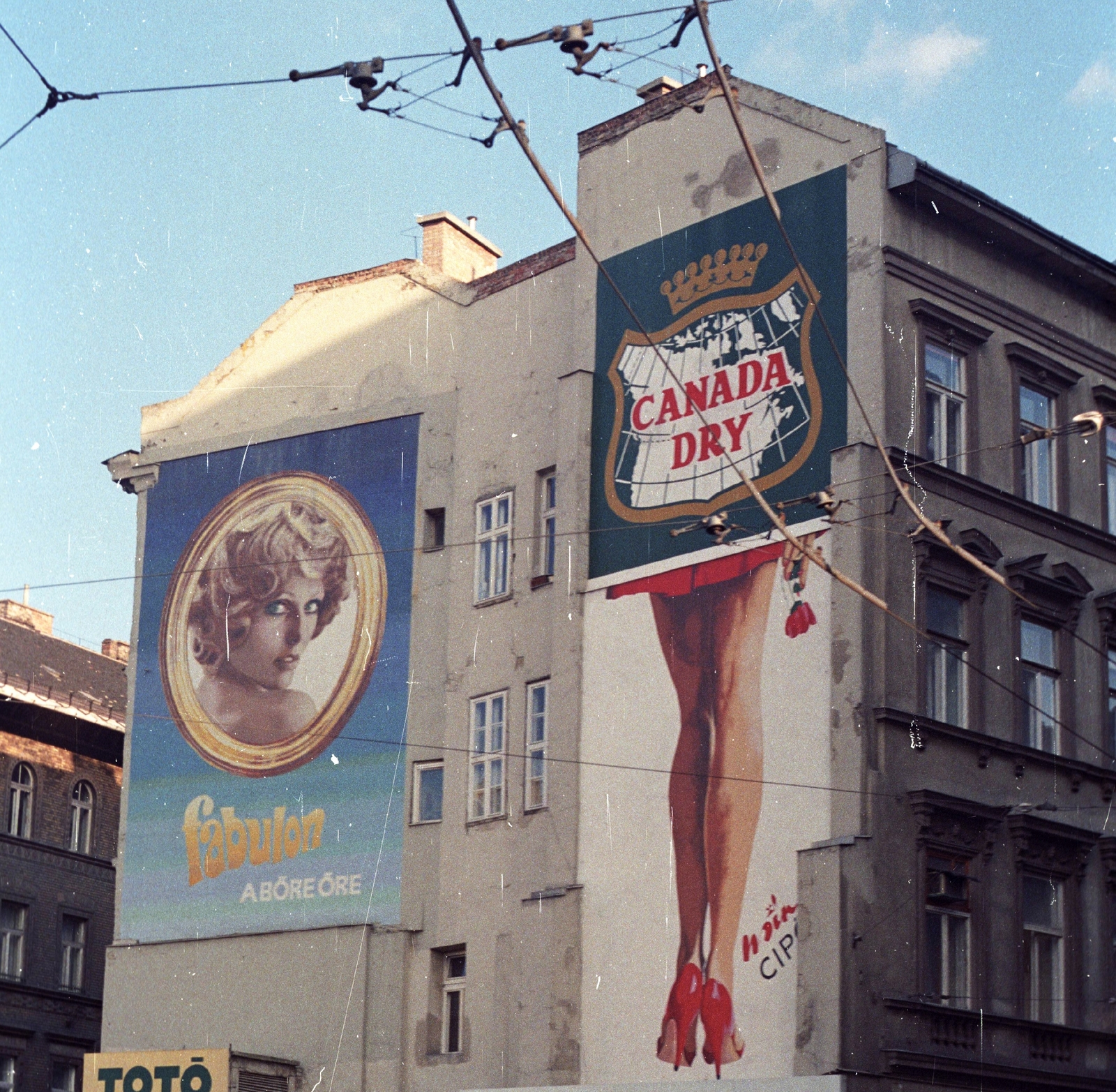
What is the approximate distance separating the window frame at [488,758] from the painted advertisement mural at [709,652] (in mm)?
1927

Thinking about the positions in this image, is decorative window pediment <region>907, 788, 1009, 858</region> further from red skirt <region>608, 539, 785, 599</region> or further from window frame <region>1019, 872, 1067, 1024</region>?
red skirt <region>608, 539, 785, 599</region>

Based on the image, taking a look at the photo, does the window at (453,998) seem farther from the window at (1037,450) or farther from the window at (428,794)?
the window at (1037,450)

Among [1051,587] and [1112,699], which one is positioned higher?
[1051,587]

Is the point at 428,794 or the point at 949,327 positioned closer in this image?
the point at 949,327

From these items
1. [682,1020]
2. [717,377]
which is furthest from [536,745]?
[717,377]

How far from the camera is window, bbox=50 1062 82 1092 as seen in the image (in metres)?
41.1

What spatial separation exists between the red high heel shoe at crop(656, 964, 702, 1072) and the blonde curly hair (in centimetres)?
938

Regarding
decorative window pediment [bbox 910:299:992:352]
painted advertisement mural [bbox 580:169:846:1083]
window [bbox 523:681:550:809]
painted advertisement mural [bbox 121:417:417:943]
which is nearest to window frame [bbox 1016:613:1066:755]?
painted advertisement mural [bbox 580:169:846:1083]

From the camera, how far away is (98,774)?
44.5 metres

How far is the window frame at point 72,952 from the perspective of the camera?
4222 centimetres

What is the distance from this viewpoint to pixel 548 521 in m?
29.9

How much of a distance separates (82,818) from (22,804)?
6.13 ft

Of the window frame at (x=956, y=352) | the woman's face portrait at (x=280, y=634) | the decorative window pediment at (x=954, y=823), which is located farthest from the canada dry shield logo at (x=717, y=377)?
the woman's face portrait at (x=280, y=634)

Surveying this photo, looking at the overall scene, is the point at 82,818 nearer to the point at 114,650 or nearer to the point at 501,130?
the point at 114,650
